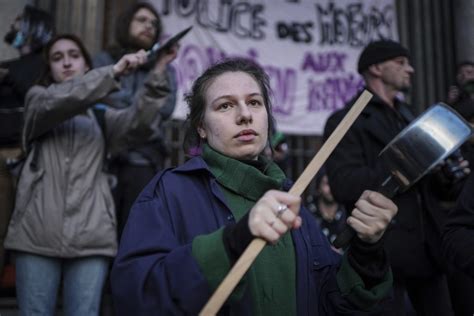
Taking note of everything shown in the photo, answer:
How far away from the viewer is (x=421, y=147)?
171 cm

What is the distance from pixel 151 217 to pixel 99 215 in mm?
1412

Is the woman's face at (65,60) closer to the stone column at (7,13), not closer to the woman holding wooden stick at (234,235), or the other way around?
the woman holding wooden stick at (234,235)

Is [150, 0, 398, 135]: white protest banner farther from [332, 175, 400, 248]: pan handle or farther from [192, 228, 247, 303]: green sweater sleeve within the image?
[192, 228, 247, 303]: green sweater sleeve

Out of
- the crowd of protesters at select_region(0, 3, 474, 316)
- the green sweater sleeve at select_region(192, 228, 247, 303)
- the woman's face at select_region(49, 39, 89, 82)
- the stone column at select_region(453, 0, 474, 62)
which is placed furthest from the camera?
the stone column at select_region(453, 0, 474, 62)

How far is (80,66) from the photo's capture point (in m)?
3.29

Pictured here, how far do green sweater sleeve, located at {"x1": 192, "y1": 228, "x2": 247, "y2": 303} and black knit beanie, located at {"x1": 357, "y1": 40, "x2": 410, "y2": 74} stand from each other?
221 cm

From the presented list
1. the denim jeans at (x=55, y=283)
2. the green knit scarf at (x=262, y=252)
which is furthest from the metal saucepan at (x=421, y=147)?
the denim jeans at (x=55, y=283)

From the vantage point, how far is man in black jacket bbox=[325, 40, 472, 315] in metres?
2.83

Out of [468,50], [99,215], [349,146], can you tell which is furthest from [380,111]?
[468,50]

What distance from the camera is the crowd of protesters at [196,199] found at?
1.55m

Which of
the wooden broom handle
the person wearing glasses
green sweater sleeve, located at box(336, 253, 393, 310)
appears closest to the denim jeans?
the person wearing glasses

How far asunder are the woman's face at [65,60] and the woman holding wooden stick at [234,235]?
1474 mm

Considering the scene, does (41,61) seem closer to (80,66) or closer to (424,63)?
(80,66)

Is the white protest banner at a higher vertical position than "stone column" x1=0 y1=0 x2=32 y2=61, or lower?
lower
